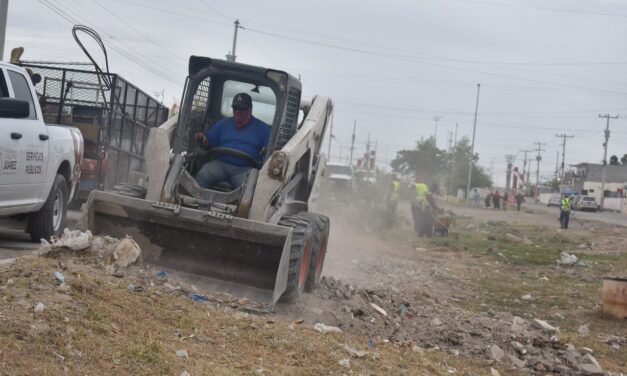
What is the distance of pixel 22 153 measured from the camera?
29.6 ft

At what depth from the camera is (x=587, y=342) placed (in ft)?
30.4

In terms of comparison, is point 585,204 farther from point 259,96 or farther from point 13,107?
point 13,107

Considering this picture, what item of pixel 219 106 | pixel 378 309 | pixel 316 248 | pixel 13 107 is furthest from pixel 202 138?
pixel 378 309

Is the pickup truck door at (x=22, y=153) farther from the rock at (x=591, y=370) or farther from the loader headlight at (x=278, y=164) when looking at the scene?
the rock at (x=591, y=370)

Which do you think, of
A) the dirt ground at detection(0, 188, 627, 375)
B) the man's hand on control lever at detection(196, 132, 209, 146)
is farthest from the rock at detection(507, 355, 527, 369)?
the man's hand on control lever at detection(196, 132, 209, 146)

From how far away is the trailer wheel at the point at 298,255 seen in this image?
7891 mm

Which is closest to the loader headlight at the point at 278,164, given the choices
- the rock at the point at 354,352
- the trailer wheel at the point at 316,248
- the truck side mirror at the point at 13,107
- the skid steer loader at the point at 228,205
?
the skid steer loader at the point at 228,205

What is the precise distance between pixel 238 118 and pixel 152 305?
11.2 feet

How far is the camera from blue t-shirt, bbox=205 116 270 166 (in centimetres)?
915

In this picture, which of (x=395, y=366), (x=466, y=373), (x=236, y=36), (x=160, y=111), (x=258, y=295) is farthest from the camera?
(x=236, y=36)

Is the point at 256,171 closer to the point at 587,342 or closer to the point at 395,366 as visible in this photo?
the point at 395,366

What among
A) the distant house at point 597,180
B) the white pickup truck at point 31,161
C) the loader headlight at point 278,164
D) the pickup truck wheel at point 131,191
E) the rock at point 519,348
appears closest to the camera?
the rock at point 519,348

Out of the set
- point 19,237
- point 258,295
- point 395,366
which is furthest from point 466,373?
point 19,237

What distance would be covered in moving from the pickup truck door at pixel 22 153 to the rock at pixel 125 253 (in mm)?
1820
